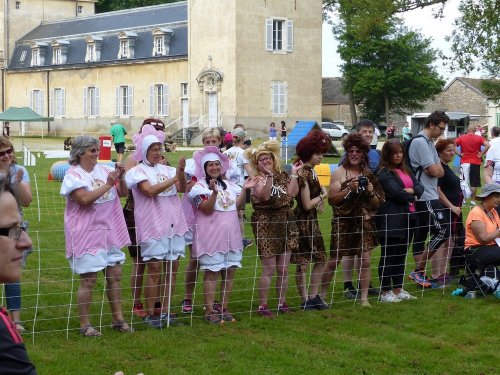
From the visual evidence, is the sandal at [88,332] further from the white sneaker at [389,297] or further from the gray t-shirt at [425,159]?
the gray t-shirt at [425,159]

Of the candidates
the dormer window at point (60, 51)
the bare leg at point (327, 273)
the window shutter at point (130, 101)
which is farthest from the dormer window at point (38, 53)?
the bare leg at point (327, 273)

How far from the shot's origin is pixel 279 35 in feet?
186

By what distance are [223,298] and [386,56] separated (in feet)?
222

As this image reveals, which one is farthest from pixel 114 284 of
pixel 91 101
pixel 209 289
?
pixel 91 101

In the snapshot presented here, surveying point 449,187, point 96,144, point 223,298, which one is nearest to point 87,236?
point 96,144

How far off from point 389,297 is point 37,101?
62497mm

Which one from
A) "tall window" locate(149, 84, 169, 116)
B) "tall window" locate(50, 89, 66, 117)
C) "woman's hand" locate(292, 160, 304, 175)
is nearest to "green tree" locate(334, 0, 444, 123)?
"tall window" locate(149, 84, 169, 116)

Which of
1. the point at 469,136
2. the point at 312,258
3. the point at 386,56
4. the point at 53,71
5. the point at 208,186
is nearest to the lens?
the point at 208,186

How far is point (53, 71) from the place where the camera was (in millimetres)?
68938

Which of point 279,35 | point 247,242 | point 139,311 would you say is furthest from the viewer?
point 279,35

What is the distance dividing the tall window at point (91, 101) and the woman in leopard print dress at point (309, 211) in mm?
56316

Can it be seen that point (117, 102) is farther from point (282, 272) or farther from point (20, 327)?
point (20, 327)

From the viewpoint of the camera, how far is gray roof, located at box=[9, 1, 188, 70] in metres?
61.0

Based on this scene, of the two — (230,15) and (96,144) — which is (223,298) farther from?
(230,15)
